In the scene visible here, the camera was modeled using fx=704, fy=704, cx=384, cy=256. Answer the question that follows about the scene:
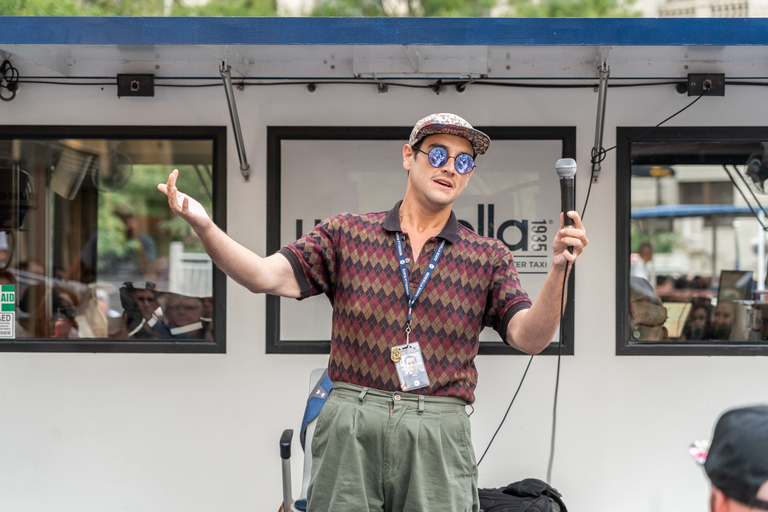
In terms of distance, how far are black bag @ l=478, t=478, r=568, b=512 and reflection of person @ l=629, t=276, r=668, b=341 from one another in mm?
1056

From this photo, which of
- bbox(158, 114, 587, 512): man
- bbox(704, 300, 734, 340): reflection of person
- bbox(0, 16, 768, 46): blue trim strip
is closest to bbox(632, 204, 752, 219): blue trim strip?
bbox(704, 300, 734, 340): reflection of person

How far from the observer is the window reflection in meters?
4.38

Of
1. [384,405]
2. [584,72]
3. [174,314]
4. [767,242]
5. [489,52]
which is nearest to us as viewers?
[384,405]

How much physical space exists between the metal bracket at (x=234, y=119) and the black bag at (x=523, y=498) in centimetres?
223

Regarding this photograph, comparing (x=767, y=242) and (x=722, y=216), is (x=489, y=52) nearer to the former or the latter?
(x=767, y=242)

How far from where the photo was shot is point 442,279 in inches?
96.7

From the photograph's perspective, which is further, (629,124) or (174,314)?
(174,314)

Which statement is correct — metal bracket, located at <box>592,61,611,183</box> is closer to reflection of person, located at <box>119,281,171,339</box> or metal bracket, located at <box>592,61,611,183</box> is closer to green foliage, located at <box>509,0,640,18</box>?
reflection of person, located at <box>119,281,171,339</box>

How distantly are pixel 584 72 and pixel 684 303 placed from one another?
1900mm

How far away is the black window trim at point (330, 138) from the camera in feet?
13.3

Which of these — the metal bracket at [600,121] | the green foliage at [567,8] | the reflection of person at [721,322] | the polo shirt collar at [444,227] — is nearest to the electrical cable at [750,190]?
the reflection of person at [721,322]

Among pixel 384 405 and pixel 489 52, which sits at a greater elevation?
pixel 489 52

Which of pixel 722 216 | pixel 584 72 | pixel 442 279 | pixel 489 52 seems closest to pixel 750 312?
pixel 584 72

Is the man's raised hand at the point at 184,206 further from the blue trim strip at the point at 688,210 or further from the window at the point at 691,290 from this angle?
the blue trim strip at the point at 688,210
